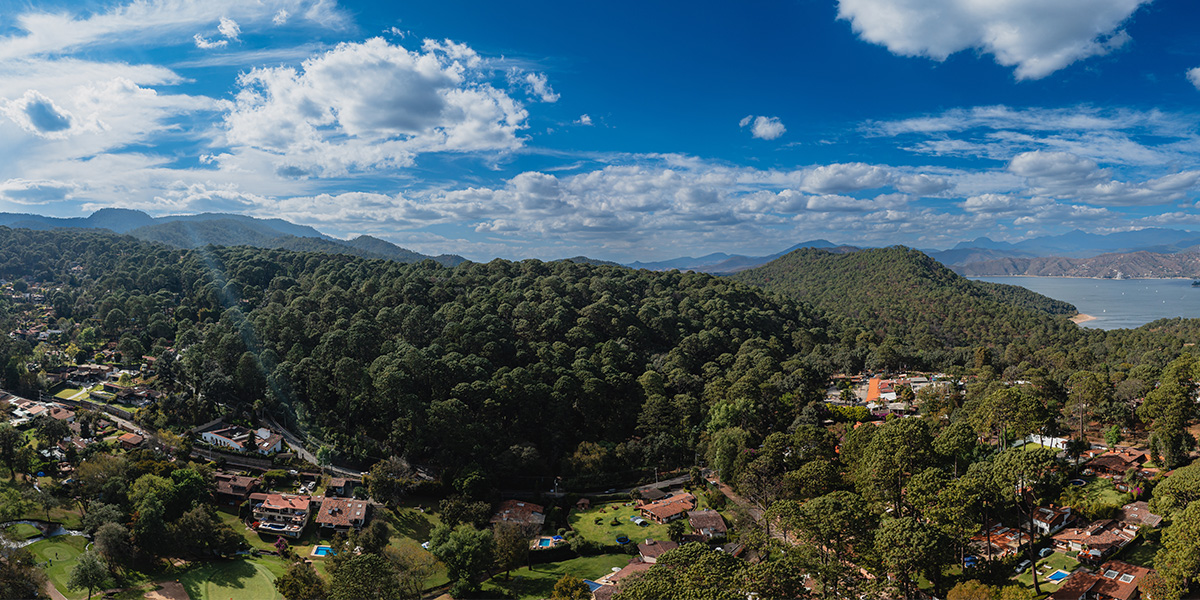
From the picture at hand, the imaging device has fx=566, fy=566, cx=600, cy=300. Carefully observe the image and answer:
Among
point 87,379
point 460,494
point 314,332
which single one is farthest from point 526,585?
point 87,379

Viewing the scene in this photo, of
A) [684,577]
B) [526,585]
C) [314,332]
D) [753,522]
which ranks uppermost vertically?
[314,332]

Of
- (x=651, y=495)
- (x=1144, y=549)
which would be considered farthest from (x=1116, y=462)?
(x=651, y=495)

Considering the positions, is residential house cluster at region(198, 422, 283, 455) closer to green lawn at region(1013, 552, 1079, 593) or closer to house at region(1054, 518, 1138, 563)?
green lawn at region(1013, 552, 1079, 593)

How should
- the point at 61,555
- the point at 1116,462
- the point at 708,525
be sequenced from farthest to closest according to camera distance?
the point at 708,525 < the point at 1116,462 < the point at 61,555

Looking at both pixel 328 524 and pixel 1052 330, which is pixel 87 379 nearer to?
pixel 328 524

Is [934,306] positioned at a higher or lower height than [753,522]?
higher

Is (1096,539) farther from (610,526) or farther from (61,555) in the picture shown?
(61,555)
